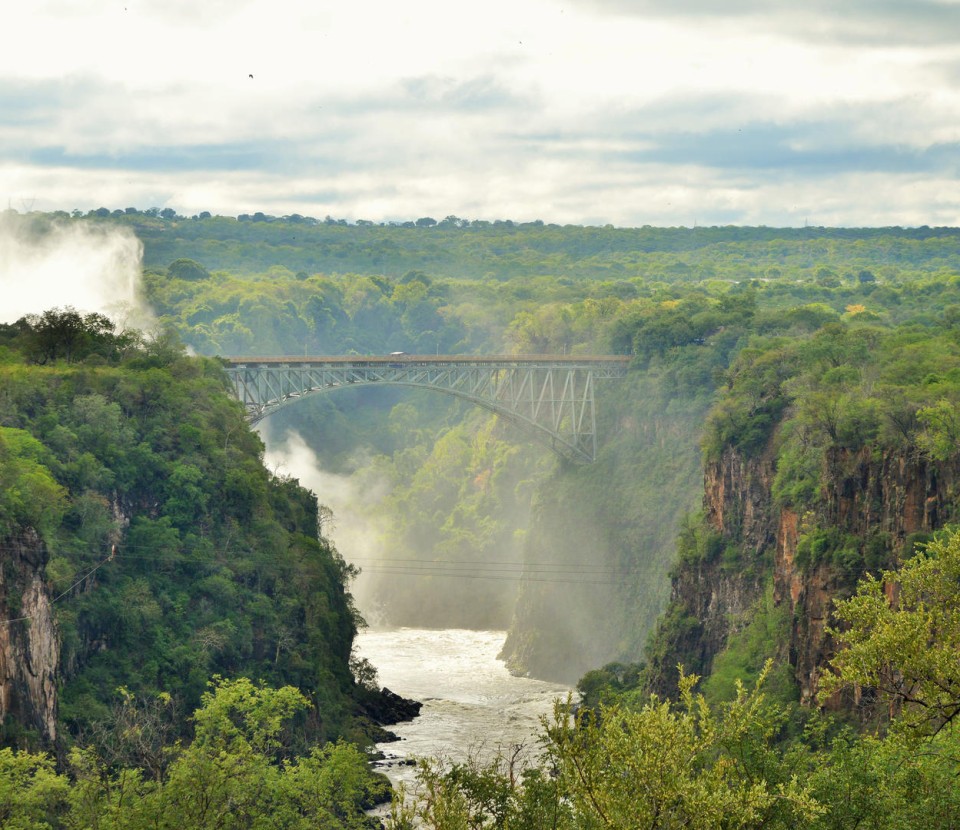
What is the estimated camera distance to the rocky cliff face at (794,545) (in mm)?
61906

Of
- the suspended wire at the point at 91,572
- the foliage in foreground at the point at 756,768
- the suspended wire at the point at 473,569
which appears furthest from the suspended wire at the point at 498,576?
the foliage in foreground at the point at 756,768

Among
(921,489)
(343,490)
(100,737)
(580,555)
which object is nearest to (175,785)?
(100,737)

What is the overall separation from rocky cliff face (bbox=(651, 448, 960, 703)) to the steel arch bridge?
857 inches

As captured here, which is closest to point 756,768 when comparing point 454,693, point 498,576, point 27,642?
point 27,642

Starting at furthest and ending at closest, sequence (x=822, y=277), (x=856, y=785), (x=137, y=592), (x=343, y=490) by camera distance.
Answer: (x=822, y=277), (x=343, y=490), (x=137, y=592), (x=856, y=785)

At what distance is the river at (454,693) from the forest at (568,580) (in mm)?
2564

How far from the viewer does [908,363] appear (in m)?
75.7

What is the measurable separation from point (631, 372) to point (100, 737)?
56.7 meters

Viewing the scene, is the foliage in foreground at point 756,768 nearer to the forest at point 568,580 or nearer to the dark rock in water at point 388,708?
the forest at point 568,580

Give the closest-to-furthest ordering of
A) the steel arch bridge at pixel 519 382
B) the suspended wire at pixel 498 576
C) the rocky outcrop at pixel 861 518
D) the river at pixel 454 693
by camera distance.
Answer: the rocky outcrop at pixel 861 518 → the river at pixel 454 693 → the steel arch bridge at pixel 519 382 → the suspended wire at pixel 498 576

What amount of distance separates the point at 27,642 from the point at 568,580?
55882 millimetres

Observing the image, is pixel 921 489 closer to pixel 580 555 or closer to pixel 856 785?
pixel 856 785

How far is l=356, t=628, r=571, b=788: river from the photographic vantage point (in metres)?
82.4

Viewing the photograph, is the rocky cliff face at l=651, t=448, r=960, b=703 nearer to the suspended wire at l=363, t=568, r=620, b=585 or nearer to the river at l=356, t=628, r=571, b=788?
the river at l=356, t=628, r=571, b=788
